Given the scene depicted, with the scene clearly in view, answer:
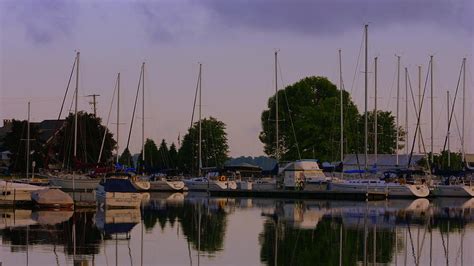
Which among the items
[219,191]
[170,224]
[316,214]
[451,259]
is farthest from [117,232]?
[219,191]

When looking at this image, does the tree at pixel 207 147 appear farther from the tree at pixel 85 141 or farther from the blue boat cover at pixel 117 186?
the blue boat cover at pixel 117 186

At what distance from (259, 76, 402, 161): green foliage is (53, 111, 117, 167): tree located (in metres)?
20.3

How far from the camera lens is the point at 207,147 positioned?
130m

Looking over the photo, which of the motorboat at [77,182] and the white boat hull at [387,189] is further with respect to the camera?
the motorboat at [77,182]

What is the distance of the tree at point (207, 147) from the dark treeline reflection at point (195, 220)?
57.0 m

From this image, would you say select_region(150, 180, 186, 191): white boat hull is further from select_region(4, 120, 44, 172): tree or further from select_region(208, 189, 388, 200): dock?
select_region(4, 120, 44, 172): tree

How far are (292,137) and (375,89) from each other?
30318 mm

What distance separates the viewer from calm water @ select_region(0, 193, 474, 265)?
3136 centimetres

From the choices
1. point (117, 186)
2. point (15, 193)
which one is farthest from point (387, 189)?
point (15, 193)

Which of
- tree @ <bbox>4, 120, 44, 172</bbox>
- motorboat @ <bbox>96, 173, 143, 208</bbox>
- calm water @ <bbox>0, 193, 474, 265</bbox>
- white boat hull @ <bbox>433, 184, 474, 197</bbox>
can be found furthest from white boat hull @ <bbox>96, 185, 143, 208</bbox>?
tree @ <bbox>4, 120, 44, 172</bbox>

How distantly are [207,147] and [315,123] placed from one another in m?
21.6

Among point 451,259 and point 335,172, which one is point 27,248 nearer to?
point 451,259

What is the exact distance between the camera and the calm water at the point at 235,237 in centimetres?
3136

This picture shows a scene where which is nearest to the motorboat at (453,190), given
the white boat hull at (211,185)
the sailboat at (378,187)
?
the sailboat at (378,187)
